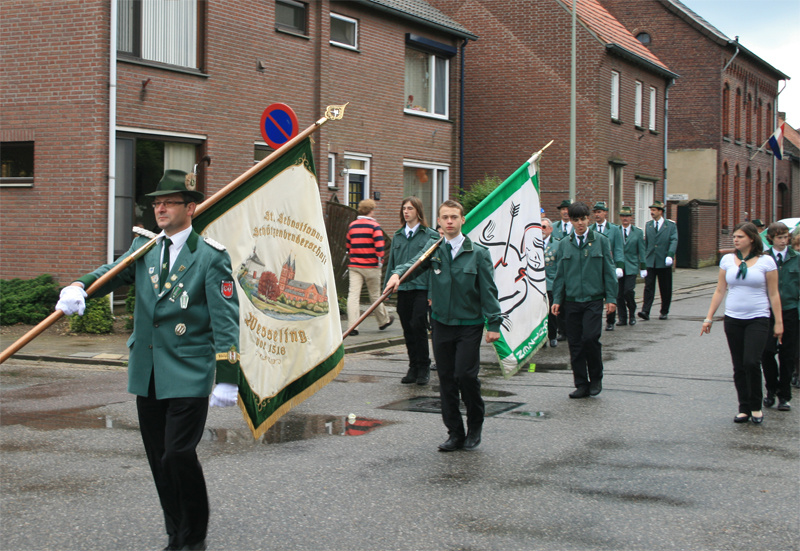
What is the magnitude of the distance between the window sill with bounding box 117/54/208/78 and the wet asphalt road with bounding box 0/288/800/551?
723cm

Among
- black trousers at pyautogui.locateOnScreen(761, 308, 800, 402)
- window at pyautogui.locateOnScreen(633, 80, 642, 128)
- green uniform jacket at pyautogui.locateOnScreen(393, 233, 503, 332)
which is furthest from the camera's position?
window at pyautogui.locateOnScreen(633, 80, 642, 128)

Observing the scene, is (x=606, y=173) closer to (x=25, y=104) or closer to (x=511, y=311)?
(x=25, y=104)

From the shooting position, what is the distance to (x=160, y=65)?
50.1ft

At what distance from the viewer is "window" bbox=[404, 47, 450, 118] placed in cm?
2236

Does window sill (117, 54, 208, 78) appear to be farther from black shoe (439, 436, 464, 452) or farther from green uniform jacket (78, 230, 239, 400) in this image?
green uniform jacket (78, 230, 239, 400)

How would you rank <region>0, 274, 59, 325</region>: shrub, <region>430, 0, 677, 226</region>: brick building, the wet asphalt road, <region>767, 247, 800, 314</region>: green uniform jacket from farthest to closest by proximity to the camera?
<region>430, 0, 677, 226</region>: brick building, <region>0, 274, 59, 325</region>: shrub, <region>767, 247, 800, 314</region>: green uniform jacket, the wet asphalt road

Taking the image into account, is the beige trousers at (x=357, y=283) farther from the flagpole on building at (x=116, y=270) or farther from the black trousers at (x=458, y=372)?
the flagpole on building at (x=116, y=270)

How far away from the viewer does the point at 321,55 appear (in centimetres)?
1873

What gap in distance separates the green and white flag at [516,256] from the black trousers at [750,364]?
192 centimetres

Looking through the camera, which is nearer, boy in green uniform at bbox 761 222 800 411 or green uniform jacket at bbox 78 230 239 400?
green uniform jacket at bbox 78 230 239 400

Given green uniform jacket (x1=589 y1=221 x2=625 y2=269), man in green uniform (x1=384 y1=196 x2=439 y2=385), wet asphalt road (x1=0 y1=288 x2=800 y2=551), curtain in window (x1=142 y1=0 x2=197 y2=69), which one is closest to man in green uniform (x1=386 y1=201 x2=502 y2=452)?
wet asphalt road (x1=0 y1=288 x2=800 y2=551)

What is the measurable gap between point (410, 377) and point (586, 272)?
218 centimetres

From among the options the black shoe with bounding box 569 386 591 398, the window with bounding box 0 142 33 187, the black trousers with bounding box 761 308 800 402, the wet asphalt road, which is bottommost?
the wet asphalt road

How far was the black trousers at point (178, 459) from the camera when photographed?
4.25 m
